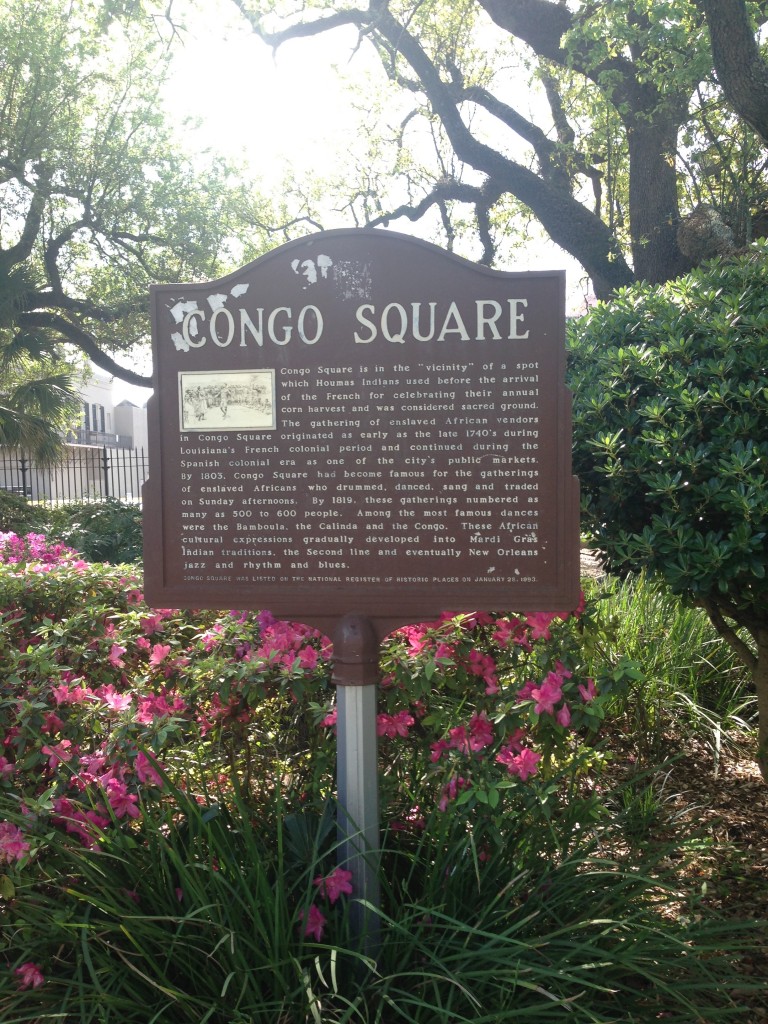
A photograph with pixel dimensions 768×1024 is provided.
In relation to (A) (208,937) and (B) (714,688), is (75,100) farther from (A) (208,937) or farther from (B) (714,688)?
→ (A) (208,937)

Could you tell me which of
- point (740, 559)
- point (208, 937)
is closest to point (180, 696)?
point (208, 937)

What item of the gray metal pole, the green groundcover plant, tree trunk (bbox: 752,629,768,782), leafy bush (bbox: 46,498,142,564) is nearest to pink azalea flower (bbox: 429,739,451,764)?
the green groundcover plant

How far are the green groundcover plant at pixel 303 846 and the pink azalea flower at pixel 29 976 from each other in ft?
0.05

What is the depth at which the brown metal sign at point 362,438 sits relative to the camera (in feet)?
7.83

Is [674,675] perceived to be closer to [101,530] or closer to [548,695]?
[548,695]

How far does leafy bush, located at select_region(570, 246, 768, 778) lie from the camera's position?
2787 mm

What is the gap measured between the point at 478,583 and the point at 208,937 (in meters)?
1.17

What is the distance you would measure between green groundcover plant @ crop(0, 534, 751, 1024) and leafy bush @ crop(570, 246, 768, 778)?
45cm

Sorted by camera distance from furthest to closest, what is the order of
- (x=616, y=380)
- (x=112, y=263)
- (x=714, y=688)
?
(x=112, y=263), (x=714, y=688), (x=616, y=380)

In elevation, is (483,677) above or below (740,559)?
below

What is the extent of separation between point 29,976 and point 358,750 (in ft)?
3.32

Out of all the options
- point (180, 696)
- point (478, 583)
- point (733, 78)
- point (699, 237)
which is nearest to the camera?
point (478, 583)

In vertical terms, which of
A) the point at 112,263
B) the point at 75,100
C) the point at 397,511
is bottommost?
the point at 397,511

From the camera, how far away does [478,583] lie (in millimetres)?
2395
